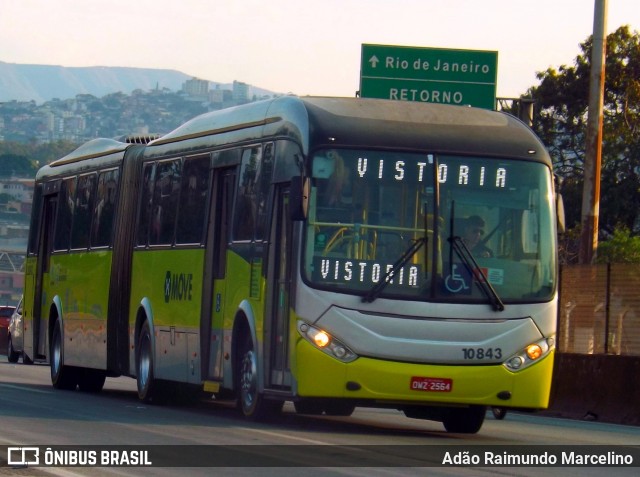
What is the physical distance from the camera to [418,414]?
17.0 meters

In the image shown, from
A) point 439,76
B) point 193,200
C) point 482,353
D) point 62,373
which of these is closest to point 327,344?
point 482,353

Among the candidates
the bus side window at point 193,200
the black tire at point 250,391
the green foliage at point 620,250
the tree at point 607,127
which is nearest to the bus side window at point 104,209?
the bus side window at point 193,200

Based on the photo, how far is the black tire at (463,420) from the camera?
16.7 metres

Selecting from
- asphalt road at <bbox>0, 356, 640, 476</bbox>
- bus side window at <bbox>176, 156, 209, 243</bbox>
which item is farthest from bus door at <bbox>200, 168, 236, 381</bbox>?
asphalt road at <bbox>0, 356, 640, 476</bbox>

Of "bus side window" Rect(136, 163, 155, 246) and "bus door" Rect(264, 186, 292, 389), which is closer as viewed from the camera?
"bus door" Rect(264, 186, 292, 389)

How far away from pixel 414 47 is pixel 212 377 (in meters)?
12.5

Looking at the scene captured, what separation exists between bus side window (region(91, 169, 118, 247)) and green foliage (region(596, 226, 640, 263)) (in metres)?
24.7

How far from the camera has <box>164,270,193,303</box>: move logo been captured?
18.9 meters

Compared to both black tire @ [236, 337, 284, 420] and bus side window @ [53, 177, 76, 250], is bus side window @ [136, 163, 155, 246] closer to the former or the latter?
bus side window @ [53, 177, 76, 250]

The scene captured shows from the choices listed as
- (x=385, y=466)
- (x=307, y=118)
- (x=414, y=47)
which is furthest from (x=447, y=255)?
(x=414, y=47)

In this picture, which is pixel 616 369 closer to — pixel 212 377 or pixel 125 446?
pixel 212 377

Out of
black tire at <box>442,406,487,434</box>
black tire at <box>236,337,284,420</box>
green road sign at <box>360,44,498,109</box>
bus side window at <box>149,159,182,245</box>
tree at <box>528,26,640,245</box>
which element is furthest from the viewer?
tree at <box>528,26,640,245</box>

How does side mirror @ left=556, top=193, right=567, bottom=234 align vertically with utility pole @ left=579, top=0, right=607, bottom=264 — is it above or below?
below

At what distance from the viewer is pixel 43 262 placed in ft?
85.7
